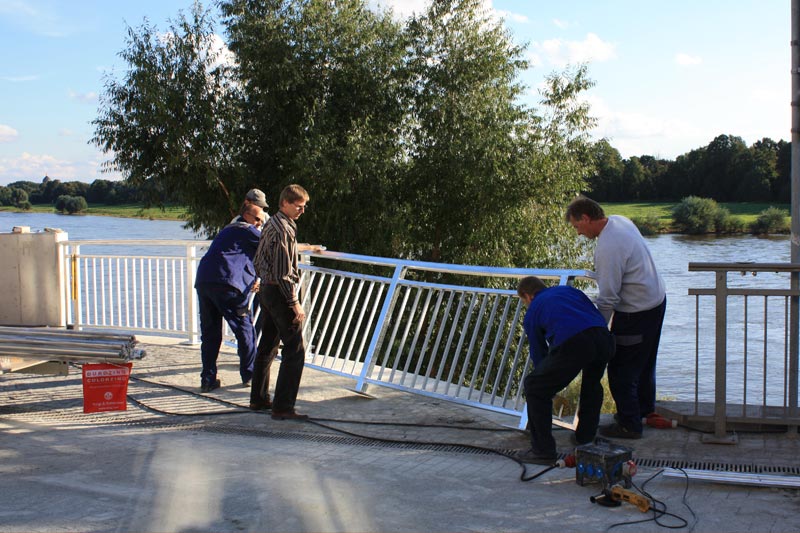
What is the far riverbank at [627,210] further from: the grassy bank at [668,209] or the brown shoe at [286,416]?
the brown shoe at [286,416]

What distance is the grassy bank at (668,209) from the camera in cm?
4497

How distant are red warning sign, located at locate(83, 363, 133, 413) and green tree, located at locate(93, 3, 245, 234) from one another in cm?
1531

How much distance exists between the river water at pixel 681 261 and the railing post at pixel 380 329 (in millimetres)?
13011

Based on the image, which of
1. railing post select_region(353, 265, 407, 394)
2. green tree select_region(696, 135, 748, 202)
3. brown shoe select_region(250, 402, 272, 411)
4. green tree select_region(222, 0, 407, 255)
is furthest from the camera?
green tree select_region(696, 135, 748, 202)

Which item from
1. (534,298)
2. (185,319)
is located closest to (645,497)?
(534,298)

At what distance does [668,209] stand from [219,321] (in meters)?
46.9

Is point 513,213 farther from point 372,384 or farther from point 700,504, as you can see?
point 700,504

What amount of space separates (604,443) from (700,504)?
22.7 inches

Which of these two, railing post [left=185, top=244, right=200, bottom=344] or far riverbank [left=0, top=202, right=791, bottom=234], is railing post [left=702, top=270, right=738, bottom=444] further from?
far riverbank [left=0, top=202, right=791, bottom=234]

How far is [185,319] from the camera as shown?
959 centimetres

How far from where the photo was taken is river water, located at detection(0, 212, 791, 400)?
2425 centimetres

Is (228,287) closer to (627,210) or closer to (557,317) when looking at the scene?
(557,317)

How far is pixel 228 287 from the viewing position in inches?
268

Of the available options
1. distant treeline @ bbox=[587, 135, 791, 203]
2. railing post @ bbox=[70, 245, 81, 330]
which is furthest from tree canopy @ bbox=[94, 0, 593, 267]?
distant treeline @ bbox=[587, 135, 791, 203]
